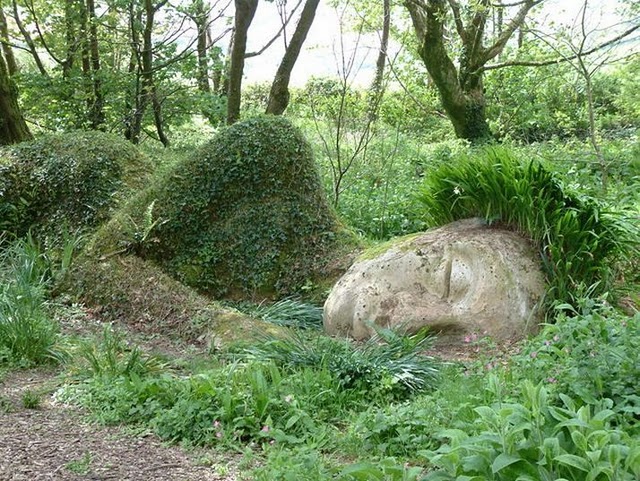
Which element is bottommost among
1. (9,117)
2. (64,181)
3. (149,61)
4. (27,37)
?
(64,181)

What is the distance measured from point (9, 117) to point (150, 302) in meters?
5.10

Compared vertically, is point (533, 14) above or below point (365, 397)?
above

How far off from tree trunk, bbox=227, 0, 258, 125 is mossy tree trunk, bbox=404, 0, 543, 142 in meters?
2.93

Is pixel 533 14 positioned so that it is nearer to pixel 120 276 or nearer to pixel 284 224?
pixel 284 224

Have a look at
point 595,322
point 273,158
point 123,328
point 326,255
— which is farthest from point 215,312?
point 595,322

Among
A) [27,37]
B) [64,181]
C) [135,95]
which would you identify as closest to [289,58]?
[135,95]

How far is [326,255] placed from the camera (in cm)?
684

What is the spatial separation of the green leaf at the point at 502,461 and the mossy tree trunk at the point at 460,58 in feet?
34.5

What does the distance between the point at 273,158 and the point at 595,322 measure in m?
4.37

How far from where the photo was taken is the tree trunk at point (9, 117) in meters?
9.87

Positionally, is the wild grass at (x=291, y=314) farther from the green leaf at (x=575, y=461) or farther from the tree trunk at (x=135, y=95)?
the tree trunk at (x=135, y=95)

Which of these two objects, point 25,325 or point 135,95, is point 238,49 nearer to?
point 135,95

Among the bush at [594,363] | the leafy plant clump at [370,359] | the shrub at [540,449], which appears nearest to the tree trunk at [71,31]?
the leafy plant clump at [370,359]

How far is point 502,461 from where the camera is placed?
2.33m
